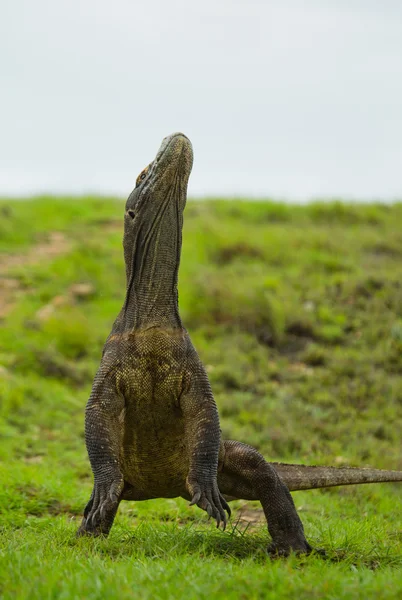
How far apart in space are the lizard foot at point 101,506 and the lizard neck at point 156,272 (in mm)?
789

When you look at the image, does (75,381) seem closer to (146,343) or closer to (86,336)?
(86,336)

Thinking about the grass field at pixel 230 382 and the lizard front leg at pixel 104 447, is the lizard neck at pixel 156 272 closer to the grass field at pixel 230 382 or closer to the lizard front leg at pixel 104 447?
the lizard front leg at pixel 104 447

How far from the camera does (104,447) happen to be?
4.02 m

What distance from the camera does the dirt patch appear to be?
13000 millimetres

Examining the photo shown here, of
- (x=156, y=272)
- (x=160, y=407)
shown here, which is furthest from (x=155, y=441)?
(x=156, y=272)

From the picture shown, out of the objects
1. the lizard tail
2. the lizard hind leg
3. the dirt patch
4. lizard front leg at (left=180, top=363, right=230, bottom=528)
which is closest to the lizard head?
lizard front leg at (left=180, top=363, right=230, bottom=528)

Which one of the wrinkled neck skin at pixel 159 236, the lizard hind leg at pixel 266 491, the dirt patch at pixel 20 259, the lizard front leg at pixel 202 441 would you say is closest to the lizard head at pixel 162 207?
the wrinkled neck skin at pixel 159 236

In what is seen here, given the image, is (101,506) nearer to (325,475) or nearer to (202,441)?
(202,441)

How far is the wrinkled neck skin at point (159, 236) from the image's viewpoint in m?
4.30

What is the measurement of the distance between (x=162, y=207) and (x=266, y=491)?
1527 mm

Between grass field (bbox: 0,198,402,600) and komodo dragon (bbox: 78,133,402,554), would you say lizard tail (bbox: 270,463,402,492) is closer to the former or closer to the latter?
grass field (bbox: 0,198,402,600)

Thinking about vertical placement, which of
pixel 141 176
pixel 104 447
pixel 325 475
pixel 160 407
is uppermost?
pixel 141 176

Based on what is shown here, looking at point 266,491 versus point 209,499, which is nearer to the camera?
point 209,499

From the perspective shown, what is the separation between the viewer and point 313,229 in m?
16.0
